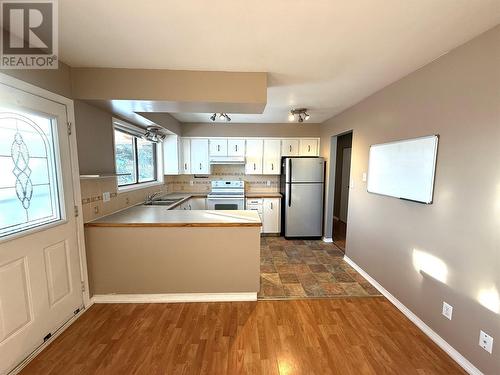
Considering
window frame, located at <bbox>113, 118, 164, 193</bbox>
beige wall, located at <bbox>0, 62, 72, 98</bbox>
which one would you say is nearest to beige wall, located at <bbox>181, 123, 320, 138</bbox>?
window frame, located at <bbox>113, 118, 164, 193</bbox>

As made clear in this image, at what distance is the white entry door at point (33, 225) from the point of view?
145cm

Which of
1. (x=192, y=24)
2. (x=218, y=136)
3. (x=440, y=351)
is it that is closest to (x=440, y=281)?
(x=440, y=351)

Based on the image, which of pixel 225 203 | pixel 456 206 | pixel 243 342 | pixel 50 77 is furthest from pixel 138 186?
pixel 456 206

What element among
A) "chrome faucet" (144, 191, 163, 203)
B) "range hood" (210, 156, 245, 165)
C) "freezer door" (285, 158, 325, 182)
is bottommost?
"chrome faucet" (144, 191, 163, 203)

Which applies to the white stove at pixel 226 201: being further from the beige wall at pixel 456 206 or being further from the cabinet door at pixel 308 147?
the beige wall at pixel 456 206

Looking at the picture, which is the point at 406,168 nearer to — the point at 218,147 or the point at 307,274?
the point at 307,274

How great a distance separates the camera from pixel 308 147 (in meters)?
4.55

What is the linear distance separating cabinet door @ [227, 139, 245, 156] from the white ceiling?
240cm

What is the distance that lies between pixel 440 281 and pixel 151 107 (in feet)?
10.5

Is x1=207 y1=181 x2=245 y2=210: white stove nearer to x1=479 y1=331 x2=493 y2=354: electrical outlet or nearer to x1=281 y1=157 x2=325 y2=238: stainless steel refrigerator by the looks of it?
x1=281 y1=157 x2=325 y2=238: stainless steel refrigerator

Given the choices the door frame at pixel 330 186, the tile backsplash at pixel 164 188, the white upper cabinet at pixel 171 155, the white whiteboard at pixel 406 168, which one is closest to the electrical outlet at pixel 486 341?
the white whiteboard at pixel 406 168

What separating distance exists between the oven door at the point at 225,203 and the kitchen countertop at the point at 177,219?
1.68 m

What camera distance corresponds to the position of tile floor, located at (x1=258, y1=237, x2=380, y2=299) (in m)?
2.50

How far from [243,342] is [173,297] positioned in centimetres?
96
